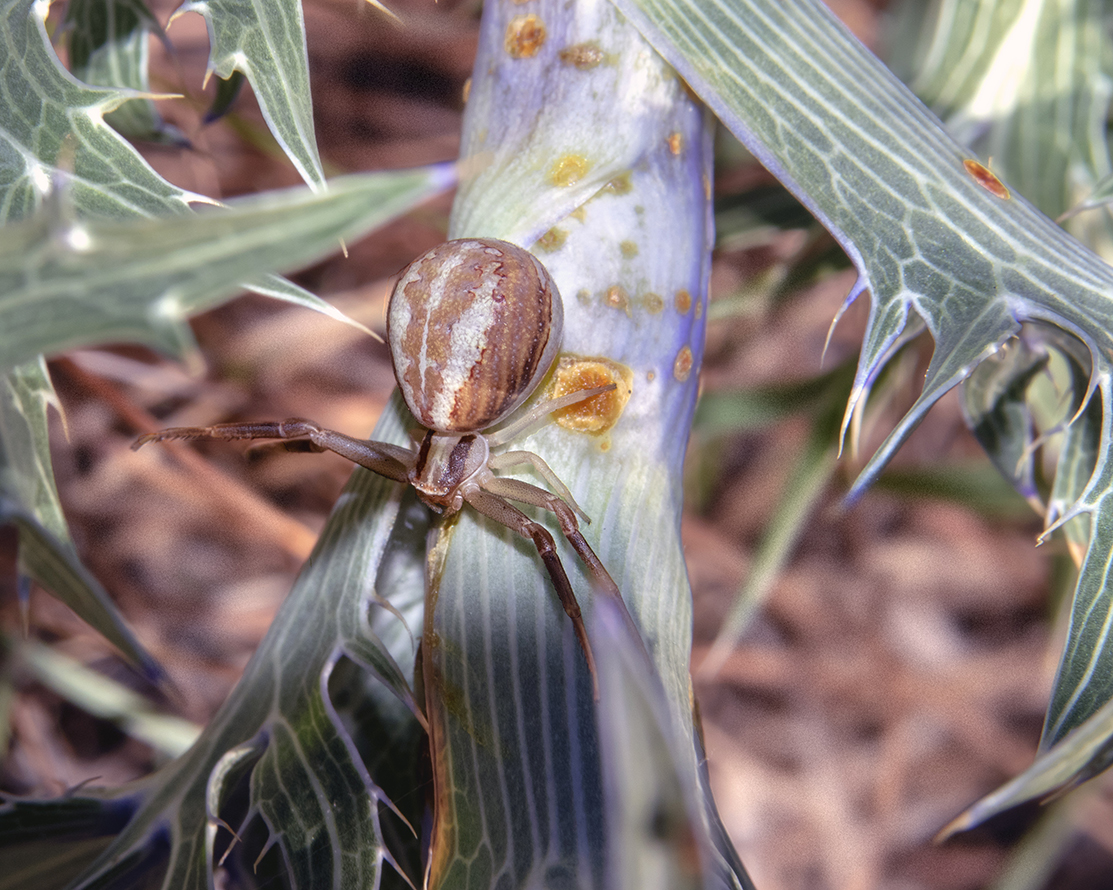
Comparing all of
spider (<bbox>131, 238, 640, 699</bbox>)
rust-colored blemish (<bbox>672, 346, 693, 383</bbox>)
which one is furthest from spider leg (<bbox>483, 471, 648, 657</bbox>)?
rust-colored blemish (<bbox>672, 346, 693, 383</bbox>)

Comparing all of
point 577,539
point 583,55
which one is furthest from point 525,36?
point 577,539

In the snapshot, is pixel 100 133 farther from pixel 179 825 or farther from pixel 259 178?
pixel 259 178

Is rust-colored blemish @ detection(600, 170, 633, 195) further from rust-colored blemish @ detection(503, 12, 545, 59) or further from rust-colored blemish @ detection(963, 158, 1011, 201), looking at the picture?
rust-colored blemish @ detection(963, 158, 1011, 201)

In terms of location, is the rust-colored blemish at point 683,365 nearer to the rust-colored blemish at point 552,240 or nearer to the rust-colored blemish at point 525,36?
the rust-colored blemish at point 552,240

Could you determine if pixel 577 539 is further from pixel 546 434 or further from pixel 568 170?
pixel 568 170

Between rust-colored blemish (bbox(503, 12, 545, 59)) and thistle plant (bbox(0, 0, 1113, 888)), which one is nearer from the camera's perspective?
thistle plant (bbox(0, 0, 1113, 888))

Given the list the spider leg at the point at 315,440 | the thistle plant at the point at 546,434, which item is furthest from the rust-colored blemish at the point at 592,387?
the spider leg at the point at 315,440
